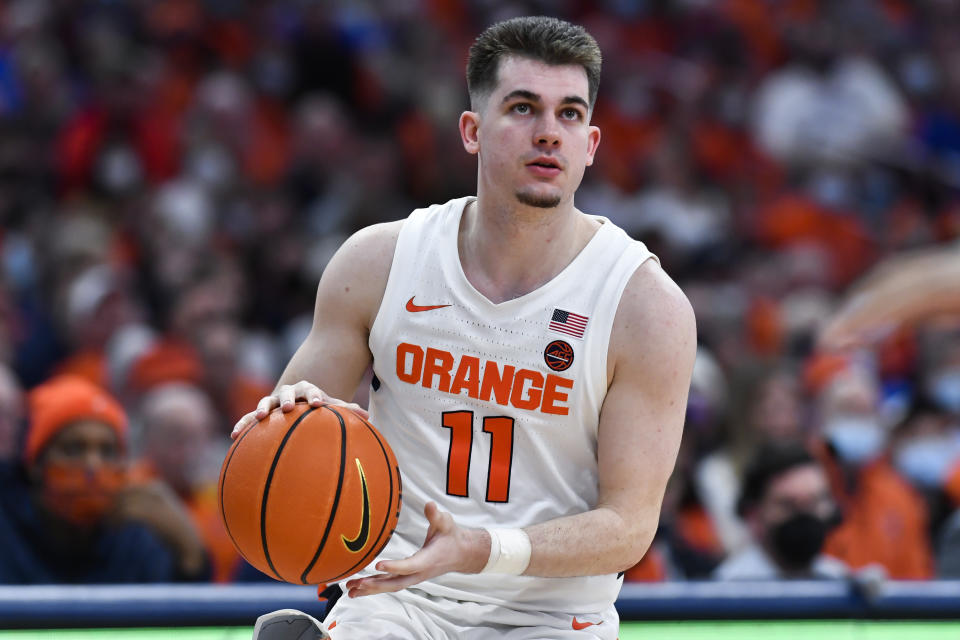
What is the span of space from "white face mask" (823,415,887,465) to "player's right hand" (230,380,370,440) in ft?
11.7

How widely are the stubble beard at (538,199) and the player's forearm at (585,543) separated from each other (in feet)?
2.36

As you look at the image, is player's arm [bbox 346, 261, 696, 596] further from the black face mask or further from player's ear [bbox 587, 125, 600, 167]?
the black face mask

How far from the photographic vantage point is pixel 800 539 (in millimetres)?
5012

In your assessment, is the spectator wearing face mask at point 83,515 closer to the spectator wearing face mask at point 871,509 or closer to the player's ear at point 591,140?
the player's ear at point 591,140

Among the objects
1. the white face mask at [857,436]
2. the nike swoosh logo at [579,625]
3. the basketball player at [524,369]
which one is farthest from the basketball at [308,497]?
the white face mask at [857,436]

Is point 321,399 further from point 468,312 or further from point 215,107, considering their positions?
point 215,107

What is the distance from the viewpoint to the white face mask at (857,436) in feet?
20.4

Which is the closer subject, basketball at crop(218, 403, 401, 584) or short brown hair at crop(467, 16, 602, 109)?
basketball at crop(218, 403, 401, 584)

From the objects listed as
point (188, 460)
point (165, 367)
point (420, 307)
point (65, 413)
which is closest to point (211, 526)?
point (188, 460)

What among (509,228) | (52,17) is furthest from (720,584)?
(52,17)

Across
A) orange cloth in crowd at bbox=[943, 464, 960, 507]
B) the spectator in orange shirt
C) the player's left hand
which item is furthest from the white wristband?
orange cloth in crowd at bbox=[943, 464, 960, 507]

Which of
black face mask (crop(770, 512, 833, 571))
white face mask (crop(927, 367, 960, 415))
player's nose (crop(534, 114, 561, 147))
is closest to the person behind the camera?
player's nose (crop(534, 114, 561, 147))

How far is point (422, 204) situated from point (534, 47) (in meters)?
5.98

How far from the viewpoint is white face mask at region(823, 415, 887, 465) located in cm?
621
